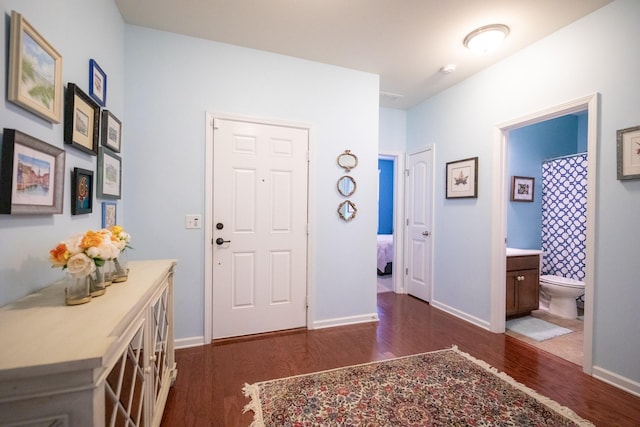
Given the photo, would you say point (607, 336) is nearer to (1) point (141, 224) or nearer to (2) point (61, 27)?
(1) point (141, 224)

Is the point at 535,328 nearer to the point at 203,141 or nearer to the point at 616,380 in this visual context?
the point at 616,380

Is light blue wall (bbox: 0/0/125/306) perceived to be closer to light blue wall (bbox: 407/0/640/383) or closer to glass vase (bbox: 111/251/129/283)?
glass vase (bbox: 111/251/129/283)

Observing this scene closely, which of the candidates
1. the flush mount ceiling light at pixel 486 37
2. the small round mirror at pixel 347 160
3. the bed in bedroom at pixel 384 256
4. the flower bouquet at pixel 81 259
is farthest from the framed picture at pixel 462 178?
the flower bouquet at pixel 81 259

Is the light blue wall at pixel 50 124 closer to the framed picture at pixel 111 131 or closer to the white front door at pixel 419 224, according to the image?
the framed picture at pixel 111 131

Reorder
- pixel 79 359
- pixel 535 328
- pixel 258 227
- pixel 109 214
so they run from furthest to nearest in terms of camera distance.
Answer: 1. pixel 535 328
2. pixel 258 227
3. pixel 109 214
4. pixel 79 359

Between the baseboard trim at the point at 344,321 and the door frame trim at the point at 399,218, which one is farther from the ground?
the door frame trim at the point at 399,218

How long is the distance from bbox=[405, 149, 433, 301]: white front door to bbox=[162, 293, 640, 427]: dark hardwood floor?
722 millimetres

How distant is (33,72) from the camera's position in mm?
1104

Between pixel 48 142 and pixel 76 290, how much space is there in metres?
0.73

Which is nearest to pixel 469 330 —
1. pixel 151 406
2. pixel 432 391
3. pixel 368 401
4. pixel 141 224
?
pixel 432 391

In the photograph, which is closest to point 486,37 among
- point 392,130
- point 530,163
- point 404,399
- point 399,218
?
point 392,130

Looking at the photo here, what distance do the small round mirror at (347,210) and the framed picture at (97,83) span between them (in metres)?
2.07

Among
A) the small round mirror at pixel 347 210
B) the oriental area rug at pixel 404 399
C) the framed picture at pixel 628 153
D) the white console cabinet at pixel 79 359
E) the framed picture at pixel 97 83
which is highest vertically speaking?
the framed picture at pixel 97 83

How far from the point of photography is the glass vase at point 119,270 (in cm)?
129
